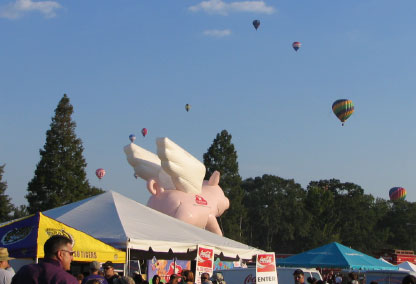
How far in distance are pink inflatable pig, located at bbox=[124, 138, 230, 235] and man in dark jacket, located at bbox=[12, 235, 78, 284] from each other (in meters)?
21.0

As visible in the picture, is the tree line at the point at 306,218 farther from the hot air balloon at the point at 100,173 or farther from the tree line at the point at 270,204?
the hot air balloon at the point at 100,173

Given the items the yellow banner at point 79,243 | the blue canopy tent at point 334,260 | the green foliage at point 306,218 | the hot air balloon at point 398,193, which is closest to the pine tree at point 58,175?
the blue canopy tent at point 334,260

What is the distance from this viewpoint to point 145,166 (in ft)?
90.1

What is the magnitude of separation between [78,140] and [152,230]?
1239 inches

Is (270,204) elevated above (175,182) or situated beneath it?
elevated above

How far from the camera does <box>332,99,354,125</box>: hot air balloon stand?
4622 cm

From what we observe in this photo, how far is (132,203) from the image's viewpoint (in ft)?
64.5

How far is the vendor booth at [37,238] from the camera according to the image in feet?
38.3

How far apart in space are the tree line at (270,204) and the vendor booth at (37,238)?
32.9m

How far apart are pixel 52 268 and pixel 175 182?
2247 centimetres

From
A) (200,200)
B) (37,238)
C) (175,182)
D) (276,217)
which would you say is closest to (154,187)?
(175,182)

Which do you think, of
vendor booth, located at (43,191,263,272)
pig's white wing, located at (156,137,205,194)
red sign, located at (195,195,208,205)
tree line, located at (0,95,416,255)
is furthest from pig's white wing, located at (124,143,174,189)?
tree line, located at (0,95,416,255)

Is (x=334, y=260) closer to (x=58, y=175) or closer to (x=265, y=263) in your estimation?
(x=265, y=263)

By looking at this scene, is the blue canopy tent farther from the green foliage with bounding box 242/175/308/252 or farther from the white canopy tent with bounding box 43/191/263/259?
the green foliage with bounding box 242/175/308/252
